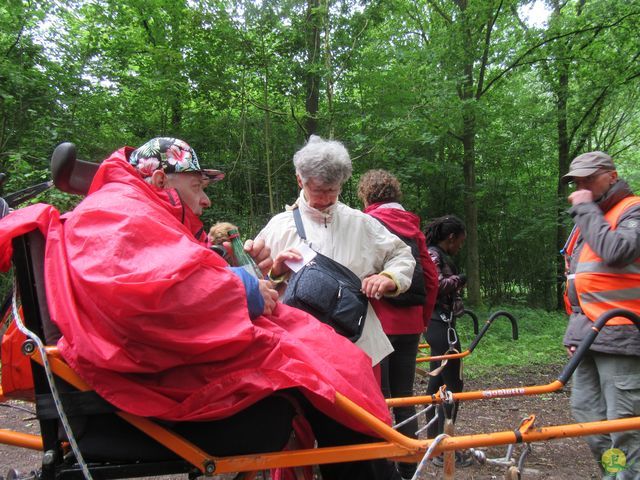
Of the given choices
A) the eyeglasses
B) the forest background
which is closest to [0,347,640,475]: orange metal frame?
the eyeglasses

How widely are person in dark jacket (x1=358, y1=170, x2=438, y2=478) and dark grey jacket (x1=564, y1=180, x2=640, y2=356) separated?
996 millimetres

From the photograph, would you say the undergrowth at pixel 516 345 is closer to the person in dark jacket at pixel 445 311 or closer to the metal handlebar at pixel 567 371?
the person in dark jacket at pixel 445 311

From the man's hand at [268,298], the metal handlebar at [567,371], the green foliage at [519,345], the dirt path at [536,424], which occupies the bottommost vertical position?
the green foliage at [519,345]

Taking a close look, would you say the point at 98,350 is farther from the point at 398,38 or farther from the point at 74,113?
the point at 398,38

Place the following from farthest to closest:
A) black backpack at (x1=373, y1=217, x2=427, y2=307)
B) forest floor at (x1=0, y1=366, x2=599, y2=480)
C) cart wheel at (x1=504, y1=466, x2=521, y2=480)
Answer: forest floor at (x1=0, y1=366, x2=599, y2=480)
black backpack at (x1=373, y1=217, x2=427, y2=307)
cart wheel at (x1=504, y1=466, x2=521, y2=480)

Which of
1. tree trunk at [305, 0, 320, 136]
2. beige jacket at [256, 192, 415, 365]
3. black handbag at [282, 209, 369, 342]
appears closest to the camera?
black handbag at [282, 209, 369, 342]

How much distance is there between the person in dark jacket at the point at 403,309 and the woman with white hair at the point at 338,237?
493mm

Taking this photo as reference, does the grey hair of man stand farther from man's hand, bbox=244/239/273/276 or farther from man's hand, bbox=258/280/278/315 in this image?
man's hand, bbox=258/280/278/315

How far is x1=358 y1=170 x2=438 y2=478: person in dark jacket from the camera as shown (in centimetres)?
306

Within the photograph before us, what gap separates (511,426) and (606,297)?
257 cm

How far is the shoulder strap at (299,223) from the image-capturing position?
2529 millimetres

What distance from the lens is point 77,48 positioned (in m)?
7.54

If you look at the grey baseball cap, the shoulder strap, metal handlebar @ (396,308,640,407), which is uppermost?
the grey baseball cap

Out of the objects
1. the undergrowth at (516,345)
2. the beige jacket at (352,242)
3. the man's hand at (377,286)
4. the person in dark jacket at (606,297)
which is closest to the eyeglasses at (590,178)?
the person in dark jacket at (606,297)
